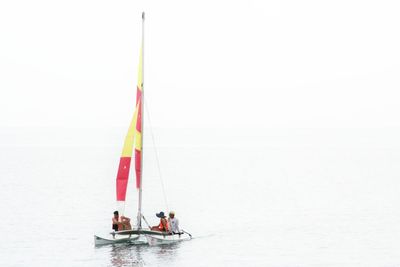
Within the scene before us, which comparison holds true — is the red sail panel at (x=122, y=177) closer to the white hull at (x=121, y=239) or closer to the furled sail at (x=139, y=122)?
the furled sail at (x=139, y=122)

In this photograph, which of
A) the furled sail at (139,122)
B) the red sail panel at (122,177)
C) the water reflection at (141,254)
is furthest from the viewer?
the furled sail at (139,122)

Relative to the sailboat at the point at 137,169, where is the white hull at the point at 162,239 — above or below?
below

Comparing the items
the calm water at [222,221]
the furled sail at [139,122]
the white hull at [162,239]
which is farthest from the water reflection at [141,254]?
the furled sail at [139,122]

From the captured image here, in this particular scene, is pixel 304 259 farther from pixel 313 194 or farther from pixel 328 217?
pixel 313 194

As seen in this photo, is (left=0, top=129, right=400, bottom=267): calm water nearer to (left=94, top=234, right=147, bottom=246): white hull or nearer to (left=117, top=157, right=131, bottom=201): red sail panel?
(left=94, top=234, right=147, bottom=246): white hull

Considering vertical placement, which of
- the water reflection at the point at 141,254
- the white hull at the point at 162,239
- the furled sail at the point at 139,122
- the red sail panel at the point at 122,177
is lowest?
the water reflection at the point at 141,254

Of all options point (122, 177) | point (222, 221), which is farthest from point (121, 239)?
point (222, 221)

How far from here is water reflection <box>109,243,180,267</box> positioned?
46250mm

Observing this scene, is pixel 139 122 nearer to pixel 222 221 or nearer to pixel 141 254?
pixel 141 254

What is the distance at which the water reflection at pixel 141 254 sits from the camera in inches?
1821

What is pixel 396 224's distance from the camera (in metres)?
70.7

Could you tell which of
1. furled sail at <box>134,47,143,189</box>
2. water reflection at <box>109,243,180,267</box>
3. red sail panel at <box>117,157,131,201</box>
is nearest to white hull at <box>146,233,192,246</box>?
water reflection at <box>109,243,180,267</box>

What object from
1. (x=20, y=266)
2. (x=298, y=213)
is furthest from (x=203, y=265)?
(x=298, y=213)

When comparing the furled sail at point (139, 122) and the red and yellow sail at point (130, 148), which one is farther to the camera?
the furled sail at point (139, 122)
